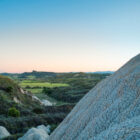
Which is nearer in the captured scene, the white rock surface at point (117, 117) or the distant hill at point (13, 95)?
the white rock surface at point (117, 117)

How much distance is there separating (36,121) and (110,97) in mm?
29399

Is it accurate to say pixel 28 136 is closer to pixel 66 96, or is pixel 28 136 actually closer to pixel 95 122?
pixel 95 122

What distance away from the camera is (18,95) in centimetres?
5662

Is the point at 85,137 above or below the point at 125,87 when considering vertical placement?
below

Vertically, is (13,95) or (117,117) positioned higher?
(117,117)

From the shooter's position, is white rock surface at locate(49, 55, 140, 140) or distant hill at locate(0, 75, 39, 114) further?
distant hill at locate(0, 75, 39, 114)

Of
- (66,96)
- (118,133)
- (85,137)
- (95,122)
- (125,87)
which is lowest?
(66,96)

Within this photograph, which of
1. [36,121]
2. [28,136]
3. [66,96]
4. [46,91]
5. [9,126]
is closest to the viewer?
[28,136]

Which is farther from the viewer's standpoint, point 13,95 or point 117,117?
point 13,95

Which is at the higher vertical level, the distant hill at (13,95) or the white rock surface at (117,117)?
the white rock surface at (117,117)

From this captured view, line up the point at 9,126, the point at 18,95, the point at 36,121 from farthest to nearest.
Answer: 1. the point at 18,95
2. the point at 36,121
3. the point at 9,126

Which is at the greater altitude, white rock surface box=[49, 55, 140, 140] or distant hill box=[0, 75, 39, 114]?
white rock surface box=[49, 55, 140, 140]

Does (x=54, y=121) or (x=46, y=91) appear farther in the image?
(x=46, y=91)

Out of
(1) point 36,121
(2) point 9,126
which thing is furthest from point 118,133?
(1) point 36,121
